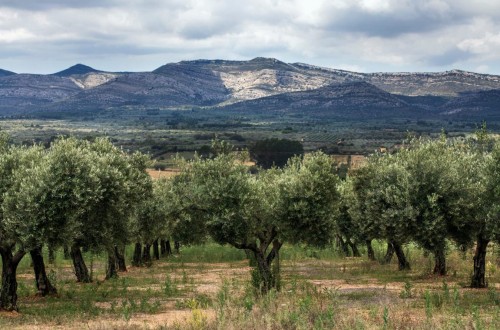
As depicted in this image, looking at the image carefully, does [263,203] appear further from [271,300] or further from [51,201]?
[51,201]

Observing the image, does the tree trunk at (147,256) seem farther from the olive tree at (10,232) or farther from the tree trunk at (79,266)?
the olive tree at (10,232)

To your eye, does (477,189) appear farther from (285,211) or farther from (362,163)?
(362,163)

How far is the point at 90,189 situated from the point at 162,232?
29918mm

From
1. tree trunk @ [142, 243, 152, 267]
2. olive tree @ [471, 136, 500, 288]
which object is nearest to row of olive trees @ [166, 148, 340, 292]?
olive tree @ [471, 136, 500, 288]

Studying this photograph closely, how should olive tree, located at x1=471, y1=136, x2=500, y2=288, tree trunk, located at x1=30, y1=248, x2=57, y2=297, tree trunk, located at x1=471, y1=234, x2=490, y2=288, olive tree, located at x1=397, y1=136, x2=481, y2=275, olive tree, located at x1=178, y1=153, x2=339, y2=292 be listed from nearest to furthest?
olive tree, located at x1=471, y1=136, x2=500, y2=288, olive tree, located at x1=178, y1=153, x2=339, y2=292, tree trunk, located at x1=30, y1=248, x2=57, y2=297, olive tree, located at x1=397, y1=136, x2=481, y2=275, tree trunk, located at x1=471, y1=234, x2=490, y2=288

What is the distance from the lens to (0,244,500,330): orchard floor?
2406cm

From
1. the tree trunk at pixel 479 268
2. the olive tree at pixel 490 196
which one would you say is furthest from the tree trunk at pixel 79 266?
the olive tree at pixel 490 196

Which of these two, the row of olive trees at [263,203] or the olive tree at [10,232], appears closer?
the olive tree at [10,232]

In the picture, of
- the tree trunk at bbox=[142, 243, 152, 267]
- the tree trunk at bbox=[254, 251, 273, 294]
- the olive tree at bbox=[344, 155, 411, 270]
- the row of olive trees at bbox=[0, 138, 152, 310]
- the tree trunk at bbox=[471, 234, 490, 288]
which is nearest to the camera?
the row of olive trees at bbox=[0, 138, 152, 310]

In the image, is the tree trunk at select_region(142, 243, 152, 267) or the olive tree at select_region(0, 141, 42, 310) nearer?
the olive tree at select_region(0, 141, 42, 310)

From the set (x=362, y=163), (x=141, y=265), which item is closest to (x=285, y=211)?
(x=362, y=163)

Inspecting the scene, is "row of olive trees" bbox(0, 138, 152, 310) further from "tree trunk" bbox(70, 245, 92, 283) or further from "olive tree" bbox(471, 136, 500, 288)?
"olive tree" bbox(471, 136, 500, 288)

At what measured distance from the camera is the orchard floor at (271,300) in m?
24.1

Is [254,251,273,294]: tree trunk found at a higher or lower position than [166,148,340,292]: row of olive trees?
lower
